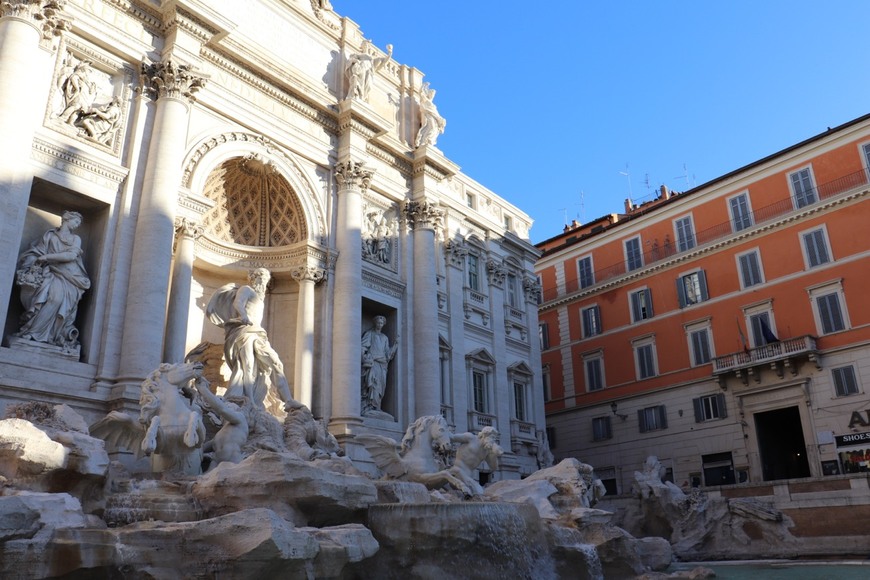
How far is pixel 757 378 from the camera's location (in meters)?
25.9

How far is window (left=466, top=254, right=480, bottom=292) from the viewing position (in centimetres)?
2494

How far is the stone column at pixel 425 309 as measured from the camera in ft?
66.1

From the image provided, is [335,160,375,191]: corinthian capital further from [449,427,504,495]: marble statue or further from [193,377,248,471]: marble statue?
[193,377,248,471]: marble statue

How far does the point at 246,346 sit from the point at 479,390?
10.4 m

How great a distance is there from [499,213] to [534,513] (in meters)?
17.9

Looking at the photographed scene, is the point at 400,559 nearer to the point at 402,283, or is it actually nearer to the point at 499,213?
the point at 402,283

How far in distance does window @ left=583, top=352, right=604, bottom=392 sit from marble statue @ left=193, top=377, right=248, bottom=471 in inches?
896

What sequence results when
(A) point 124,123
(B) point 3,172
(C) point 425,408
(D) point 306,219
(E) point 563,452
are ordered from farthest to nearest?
(E) point 563,452 < (C) point 425,408 < (D) point 306,219 < (A) point 124,123 < (B) point 3,172

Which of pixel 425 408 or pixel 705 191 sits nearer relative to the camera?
pixel 425 408

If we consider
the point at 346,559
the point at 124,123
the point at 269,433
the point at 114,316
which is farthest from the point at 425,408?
the point at 346,559

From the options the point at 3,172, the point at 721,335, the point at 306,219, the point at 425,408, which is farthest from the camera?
the point at 721,335

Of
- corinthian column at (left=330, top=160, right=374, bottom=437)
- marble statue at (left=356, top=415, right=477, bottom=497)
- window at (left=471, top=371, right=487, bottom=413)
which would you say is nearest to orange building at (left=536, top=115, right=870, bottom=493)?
window at (left=471, top=371, right=487, bottom=413)

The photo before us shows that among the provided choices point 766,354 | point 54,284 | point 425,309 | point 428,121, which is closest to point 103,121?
point 54,284

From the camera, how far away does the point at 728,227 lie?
93.2 feet
